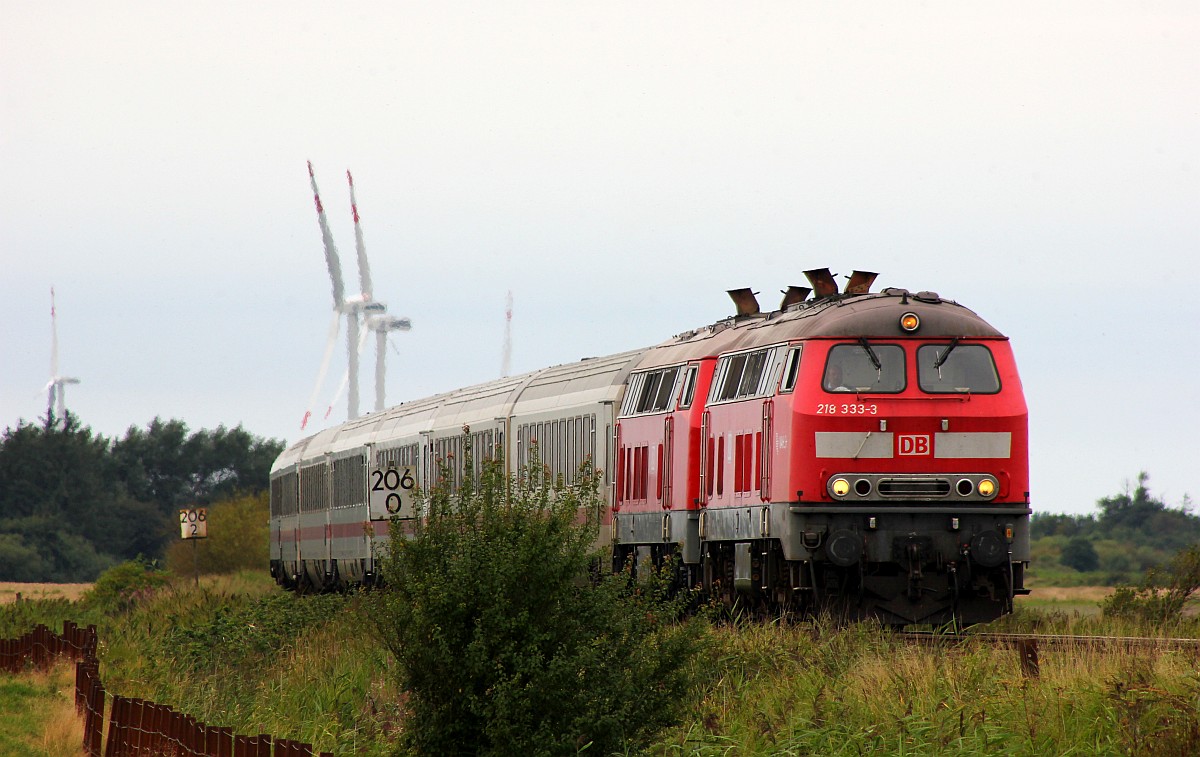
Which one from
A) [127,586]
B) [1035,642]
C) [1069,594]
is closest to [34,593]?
[127,586]

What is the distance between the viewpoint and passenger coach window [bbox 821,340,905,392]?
20.3 metres

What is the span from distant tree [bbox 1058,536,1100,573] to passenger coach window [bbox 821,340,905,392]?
218ft

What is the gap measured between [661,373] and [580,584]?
32.3 feet

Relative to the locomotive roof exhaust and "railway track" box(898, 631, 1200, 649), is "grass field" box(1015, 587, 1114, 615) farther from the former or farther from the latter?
"railway track" box(898, 631, 1200, 649)

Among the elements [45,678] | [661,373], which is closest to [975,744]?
[661,373]

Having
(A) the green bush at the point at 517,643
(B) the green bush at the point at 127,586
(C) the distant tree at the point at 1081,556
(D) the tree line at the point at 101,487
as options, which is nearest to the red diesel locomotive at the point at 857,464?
(A) the green bush at the point at 517,643

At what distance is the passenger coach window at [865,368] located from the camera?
20344 millimetres

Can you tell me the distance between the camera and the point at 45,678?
25.7 m

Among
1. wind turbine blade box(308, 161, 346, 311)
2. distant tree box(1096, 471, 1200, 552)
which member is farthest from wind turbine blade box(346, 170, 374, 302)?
distant tree box(1096, 471, 1200, 552)

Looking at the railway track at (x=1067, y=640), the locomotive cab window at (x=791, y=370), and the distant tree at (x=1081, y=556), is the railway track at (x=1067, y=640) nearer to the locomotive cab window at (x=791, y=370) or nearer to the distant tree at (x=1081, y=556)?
the locomotive cab window at (x=791, y=370)

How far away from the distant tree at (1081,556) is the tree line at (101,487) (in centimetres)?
4261

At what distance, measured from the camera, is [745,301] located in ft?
85.9

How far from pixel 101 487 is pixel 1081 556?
60.6 metres

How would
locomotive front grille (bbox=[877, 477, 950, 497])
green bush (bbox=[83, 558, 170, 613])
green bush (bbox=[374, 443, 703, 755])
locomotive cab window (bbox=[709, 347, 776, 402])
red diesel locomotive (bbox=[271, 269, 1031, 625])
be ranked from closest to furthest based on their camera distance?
1. green bush (bbox=[374, 443, 703, 755])
2. red diesel locomotive (bbox=[271, 269, 1031, 625])
3. locomotive front grille (bbox=[877, 477, 950, 497])
4. locomotive cab window (bbox=[709, 347, 776, 402])
5. green bush (bbox=[83, 558, 170, 613])
